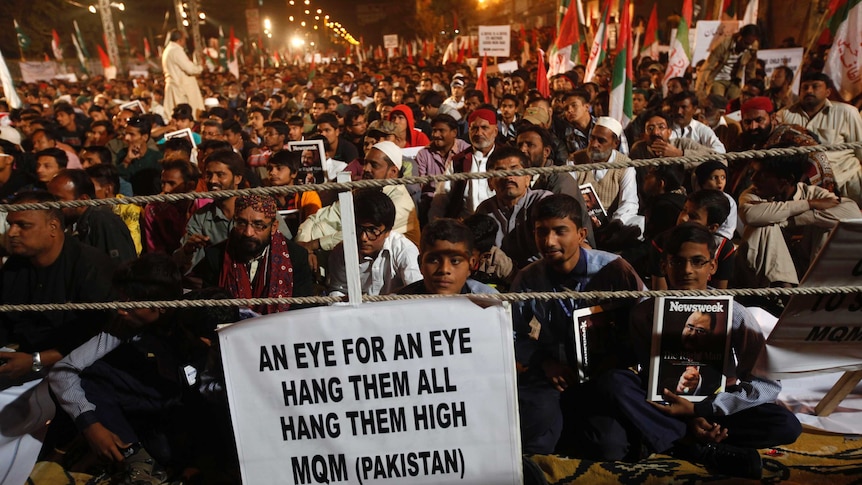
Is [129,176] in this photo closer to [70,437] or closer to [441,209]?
[441,209]

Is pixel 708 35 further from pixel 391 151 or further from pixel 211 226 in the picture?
pixel 211 226

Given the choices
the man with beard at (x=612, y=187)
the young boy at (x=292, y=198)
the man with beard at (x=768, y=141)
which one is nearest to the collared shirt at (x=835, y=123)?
the man with beard at (x=768, y=141)

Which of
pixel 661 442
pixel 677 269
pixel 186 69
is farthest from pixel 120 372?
pixel 186 69

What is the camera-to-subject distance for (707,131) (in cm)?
620

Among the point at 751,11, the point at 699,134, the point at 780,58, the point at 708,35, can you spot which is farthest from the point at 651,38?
the point at 699,134

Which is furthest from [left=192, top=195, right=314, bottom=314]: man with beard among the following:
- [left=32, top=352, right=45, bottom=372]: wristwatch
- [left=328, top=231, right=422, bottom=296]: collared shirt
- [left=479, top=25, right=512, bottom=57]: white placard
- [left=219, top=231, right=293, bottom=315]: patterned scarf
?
[left=479, top=25, right=512, bottom=57]: white placard

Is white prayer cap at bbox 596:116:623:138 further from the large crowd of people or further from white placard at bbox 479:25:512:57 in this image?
white placard at bbox 479:25:512:57

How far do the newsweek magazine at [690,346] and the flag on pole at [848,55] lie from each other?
5.37 m

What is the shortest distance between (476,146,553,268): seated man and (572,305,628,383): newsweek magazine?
1543 millimetres

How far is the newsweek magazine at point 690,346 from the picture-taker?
215cm

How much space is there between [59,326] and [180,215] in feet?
5.71

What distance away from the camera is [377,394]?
74.9 inches

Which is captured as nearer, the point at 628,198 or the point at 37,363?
the point at 37,363

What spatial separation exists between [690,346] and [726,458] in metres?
0.53
